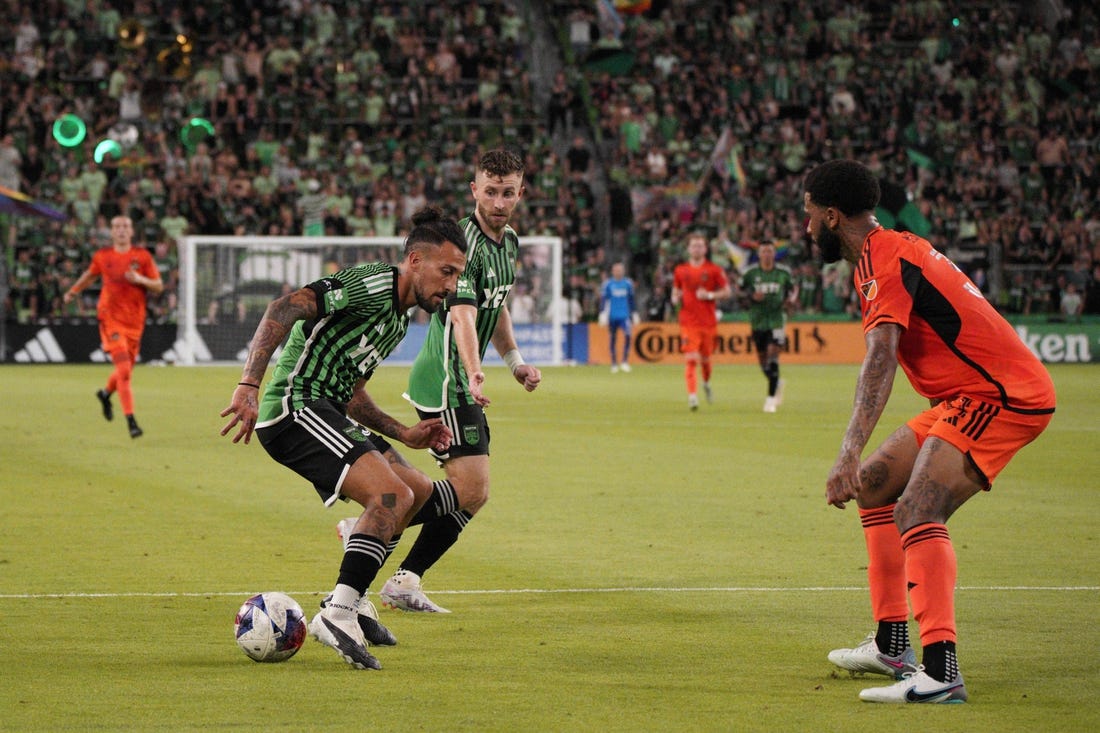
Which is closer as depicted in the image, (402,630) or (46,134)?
(402,630)

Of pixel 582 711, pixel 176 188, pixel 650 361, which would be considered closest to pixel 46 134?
pixel 176 188

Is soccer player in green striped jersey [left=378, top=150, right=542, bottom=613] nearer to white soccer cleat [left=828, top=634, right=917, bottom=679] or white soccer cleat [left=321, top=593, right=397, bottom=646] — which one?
white soccer cleat [left=321, top=593, right=397, bottom=646]

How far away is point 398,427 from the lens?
753 centimetres

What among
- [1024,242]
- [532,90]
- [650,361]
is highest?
[532,90]

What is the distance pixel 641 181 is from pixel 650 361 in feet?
14.9

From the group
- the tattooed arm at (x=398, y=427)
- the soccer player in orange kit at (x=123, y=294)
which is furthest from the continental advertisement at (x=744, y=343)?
the tattooed arm at (x=398, y=427)

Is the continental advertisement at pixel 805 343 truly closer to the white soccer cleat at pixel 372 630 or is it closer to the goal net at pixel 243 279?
the goal net at pixel 243 279

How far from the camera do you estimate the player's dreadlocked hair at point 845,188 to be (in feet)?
20.6

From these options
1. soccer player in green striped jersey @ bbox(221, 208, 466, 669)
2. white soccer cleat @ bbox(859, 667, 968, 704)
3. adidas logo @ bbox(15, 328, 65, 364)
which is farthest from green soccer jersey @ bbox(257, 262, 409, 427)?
adidas logo @ bbox(15, 328, 65, 364)

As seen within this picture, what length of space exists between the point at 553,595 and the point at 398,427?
1597 millimetres

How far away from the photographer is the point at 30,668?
21.6ft

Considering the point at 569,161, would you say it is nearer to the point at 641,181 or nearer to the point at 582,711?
the point at 641,181

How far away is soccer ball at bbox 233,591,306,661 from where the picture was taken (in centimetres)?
672

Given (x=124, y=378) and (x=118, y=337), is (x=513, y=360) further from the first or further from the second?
(x=118, y=337)
